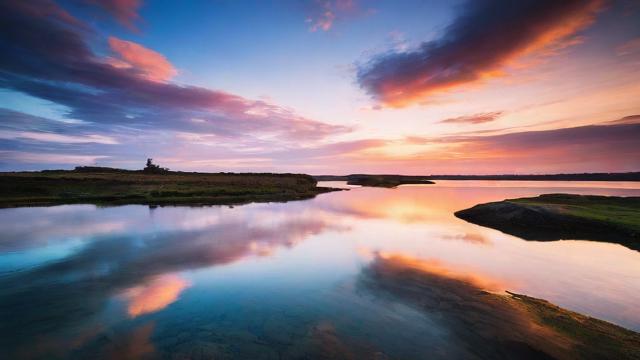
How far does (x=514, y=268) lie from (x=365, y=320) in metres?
11.4

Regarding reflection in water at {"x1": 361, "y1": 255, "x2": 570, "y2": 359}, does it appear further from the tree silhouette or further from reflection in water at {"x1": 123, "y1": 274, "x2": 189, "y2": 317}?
the tree silhouette

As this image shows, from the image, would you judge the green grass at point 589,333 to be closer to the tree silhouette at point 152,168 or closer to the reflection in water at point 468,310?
the reflection in water at point 468,310

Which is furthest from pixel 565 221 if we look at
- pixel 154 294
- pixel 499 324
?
pixel 154 294

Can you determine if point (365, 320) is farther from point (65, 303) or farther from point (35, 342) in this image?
point (65, 303)

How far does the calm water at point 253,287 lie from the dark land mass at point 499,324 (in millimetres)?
263

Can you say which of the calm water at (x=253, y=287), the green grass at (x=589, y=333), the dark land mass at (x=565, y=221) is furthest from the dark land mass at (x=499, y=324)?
the dark land mass at (x=565, y=221)

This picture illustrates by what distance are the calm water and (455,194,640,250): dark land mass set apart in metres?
2.76

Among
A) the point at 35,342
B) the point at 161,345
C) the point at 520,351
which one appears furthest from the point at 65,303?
the point at 520,351

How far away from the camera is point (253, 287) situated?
13891mm

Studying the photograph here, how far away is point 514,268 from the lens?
56.7ft

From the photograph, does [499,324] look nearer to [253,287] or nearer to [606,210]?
[253,287]

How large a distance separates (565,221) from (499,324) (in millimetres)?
22684

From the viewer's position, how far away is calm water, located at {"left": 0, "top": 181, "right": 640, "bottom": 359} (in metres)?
9.03

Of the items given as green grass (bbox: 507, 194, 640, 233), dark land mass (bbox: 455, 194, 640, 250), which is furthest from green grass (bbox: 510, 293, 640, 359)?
green grass (bbox: 507, 194, 640, 233)
